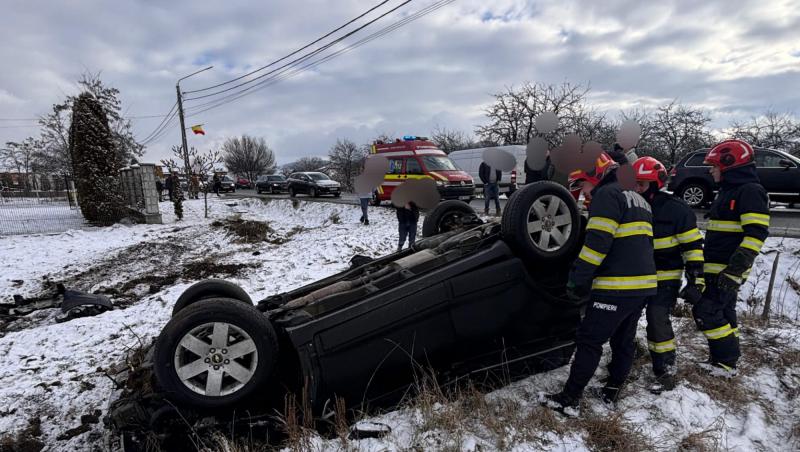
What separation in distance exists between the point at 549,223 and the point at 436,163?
25.4ft

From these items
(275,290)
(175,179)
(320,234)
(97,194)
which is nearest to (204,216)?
(175,179)

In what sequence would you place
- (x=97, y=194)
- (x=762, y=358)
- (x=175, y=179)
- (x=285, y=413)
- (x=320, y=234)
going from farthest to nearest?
(x=175, y=179) < (x=97, y=194) < (x=320, y=234) < (x=762, y=358) < (x=285, y=413)

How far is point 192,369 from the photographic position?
7.41 ft

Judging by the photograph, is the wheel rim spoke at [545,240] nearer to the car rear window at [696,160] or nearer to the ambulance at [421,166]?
the ambulance at [421,166]

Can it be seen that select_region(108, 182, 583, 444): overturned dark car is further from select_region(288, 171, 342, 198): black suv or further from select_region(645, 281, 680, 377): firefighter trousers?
select_region(288, 171, 342, 198): black suv

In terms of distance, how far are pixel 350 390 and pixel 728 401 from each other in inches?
98.6

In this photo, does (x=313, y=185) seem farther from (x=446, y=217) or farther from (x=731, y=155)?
(x=731, y=155)

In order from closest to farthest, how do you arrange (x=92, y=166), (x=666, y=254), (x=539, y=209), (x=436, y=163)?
1. (x=539, y=209)
2. (x=666, y=254)
3. (x=436, y=163)
4. (x=92, y=166)

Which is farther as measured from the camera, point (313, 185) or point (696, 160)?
point (313, 185)

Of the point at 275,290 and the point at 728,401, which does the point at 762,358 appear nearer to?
the point at 728,401

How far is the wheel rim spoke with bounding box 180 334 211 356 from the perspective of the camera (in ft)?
7.37

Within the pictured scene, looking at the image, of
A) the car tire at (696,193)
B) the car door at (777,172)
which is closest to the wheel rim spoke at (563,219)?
the car tire at (696,193)

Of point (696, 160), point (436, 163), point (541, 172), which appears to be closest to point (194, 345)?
point (541, 172)

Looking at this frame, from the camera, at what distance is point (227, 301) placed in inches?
92.1
